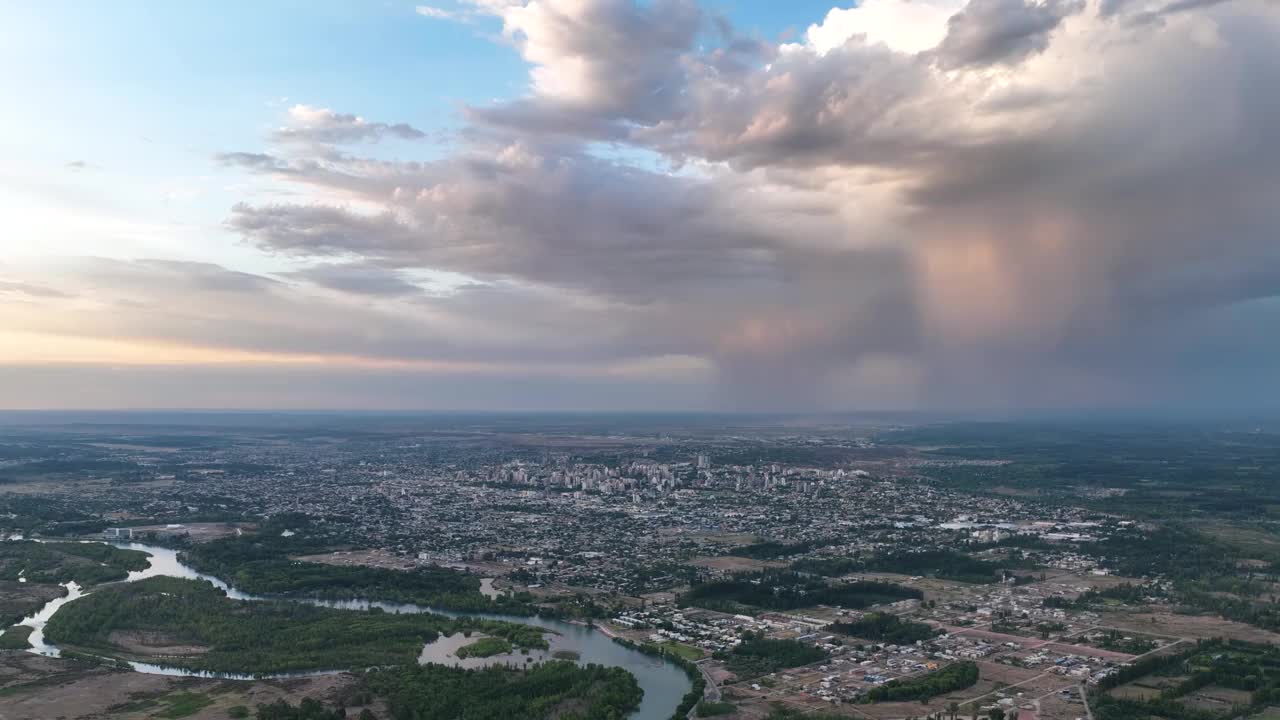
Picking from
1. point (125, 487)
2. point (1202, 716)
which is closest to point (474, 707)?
point (1202, 716)

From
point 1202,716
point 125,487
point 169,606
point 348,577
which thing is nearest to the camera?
point 1202,716

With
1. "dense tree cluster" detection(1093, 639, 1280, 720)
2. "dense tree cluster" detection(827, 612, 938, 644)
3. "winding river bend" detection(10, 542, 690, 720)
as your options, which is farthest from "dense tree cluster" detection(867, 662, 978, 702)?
"winding river bend" detection(10, 542, 690, 720)

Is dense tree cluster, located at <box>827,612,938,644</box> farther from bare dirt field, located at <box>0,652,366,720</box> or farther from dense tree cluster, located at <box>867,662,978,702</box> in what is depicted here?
bare dirt field, located at <box>0,652,366,720</box>

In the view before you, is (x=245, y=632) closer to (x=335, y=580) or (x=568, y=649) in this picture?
(x=335, y=580)

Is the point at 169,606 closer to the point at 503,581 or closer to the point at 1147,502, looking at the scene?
the point at 503,581

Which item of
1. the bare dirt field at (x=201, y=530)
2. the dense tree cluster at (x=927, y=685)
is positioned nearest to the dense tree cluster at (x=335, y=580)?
the bare dirt field at (x=201, y=530)
